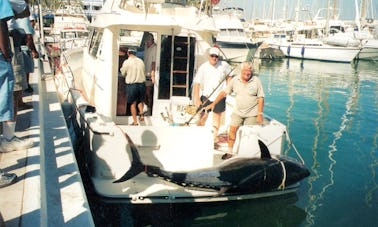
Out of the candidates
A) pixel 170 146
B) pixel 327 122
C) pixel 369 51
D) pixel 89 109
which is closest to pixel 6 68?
pixel 89 109

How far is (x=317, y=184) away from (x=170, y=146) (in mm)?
3477

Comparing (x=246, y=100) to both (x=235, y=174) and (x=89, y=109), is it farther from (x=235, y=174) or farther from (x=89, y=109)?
(x=89, y=109)

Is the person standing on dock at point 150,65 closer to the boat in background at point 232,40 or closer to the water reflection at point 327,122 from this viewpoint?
the water reflection at point 327,122

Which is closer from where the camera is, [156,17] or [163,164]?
[163,164]

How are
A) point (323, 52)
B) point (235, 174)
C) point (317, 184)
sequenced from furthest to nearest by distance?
point (323, 52) → point (317, 184) → point (235, 174)

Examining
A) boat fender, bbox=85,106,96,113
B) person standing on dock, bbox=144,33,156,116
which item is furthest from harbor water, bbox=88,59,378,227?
person standing on dock, bbox=144,33,156,116

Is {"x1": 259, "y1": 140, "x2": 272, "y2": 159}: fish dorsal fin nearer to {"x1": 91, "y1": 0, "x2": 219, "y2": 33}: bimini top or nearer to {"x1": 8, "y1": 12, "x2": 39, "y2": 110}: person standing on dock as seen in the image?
{"x1": 91, "y1": 0, "x2": 219, "y2": 33}: bimini top

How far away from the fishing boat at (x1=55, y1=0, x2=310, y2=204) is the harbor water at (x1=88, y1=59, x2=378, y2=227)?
0.47 meters

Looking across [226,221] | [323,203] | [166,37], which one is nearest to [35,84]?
[166,37]

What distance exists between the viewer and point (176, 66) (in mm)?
7391

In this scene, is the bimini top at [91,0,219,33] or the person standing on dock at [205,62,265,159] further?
the bimini top at [91,0,219,33]

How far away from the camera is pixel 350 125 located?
41.1 feet

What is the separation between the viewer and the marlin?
5.45 m

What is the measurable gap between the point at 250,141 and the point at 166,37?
2.63 meters
